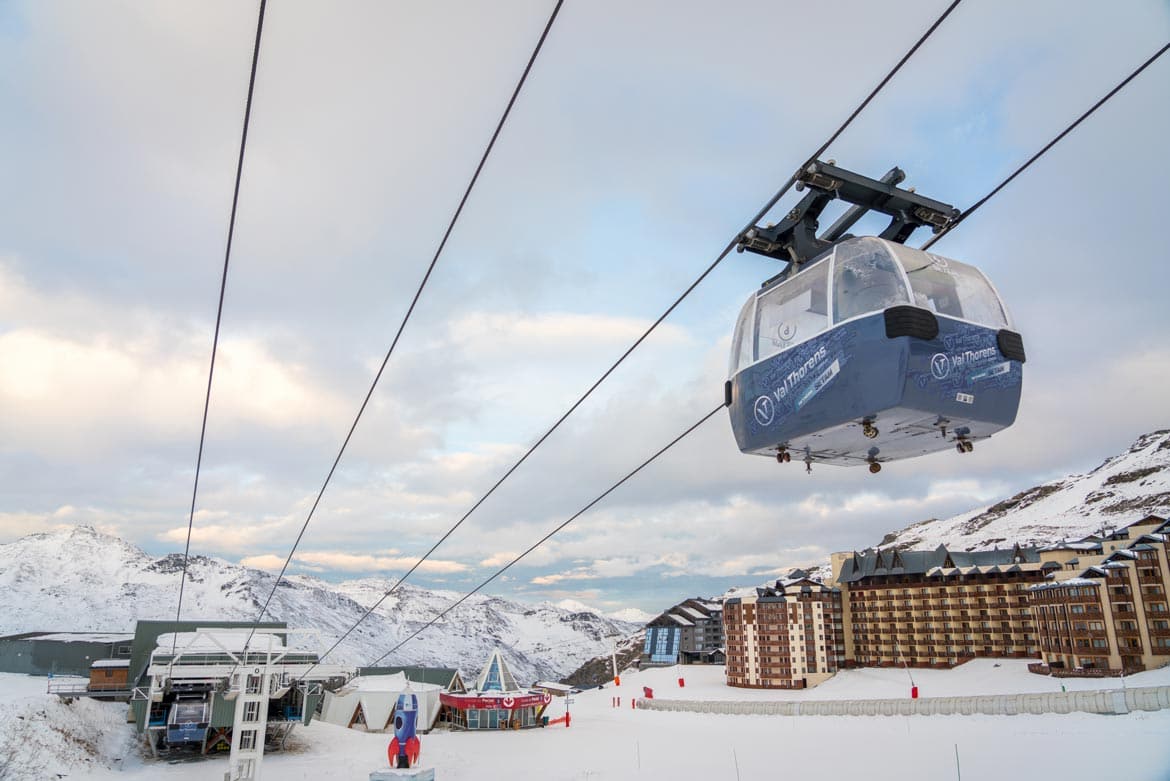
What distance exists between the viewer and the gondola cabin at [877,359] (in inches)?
354

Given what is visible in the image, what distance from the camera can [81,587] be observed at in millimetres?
159875

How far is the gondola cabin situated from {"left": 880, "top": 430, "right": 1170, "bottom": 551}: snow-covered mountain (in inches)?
4848

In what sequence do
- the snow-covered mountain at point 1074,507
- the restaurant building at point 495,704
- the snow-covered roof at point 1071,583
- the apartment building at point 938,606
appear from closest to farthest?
the snow-covered roof at point 1071,583, the restaurant building at point 495,704, the apartment building at point 938,606, the snow-covered mountain at point 1074,507

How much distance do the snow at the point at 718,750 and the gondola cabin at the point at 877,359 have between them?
20.1 meters

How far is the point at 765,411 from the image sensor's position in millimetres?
10688

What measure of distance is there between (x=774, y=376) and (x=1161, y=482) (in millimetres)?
177142

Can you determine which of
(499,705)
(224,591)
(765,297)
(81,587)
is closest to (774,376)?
(765,297)

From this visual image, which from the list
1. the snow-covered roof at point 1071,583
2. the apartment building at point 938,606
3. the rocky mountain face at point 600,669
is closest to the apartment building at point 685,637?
the rocky mountain face at point 600,669

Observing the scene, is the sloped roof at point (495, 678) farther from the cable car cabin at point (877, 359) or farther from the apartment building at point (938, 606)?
the cable car cabin at point (877, 359)

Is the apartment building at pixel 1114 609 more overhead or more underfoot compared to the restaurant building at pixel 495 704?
more overhead

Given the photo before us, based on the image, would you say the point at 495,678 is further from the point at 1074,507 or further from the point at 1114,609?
the point at 1074,507

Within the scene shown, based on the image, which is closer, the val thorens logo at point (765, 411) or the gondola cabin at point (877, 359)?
the gondola cabin at point (877, 359)

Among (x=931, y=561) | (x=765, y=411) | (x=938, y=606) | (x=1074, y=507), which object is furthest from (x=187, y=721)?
(x=1074, y=507)

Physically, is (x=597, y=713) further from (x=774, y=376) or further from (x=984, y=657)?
(x=774, y=376)
